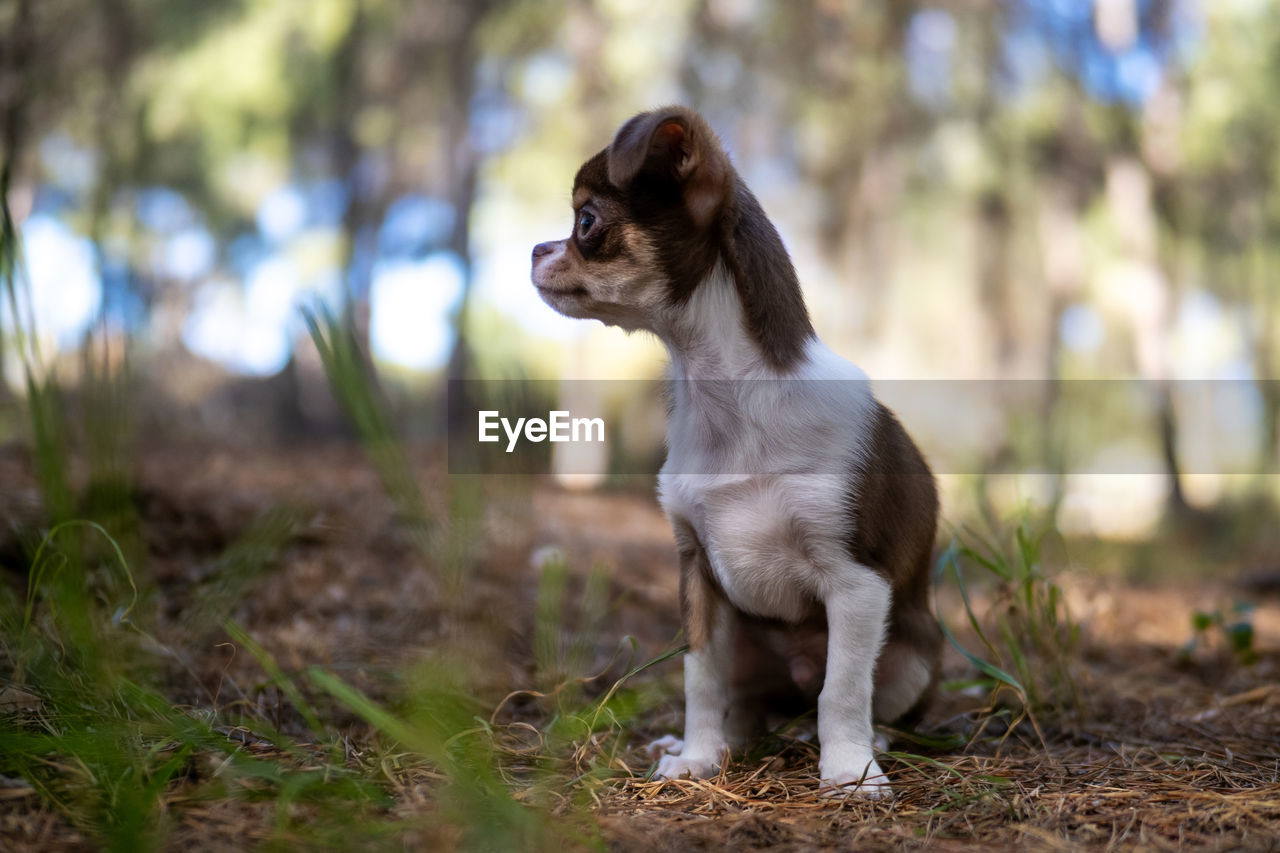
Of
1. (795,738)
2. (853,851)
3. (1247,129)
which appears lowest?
(795,738)

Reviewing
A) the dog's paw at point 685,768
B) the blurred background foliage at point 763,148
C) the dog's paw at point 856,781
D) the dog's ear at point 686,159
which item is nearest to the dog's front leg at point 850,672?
the dog's paw at point 856,781

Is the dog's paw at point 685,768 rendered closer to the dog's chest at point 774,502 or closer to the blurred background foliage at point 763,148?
the dog's chest at point 774,502

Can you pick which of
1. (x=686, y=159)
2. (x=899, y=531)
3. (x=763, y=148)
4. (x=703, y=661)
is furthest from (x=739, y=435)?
(x=763, y=148)

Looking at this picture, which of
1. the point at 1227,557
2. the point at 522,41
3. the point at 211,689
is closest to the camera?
the point at 211,689

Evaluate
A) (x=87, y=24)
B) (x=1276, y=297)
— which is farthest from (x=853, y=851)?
(x=1276, y=297)

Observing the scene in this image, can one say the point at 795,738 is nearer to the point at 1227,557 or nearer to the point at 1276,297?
the point at 1227,557

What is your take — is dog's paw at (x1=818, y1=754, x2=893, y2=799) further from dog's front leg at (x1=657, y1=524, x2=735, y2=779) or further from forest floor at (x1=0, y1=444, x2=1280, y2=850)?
dog's front leg at (x1=657, y1=524, x2=735, y2=779)

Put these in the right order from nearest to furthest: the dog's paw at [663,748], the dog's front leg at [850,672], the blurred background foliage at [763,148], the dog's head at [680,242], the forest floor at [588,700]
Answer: the forest floor at [588,700], the dog's front leg at [850,672], the dog's head at [680,242], the dog's paw at [663,748], the blurred background foliage at [763,148]
